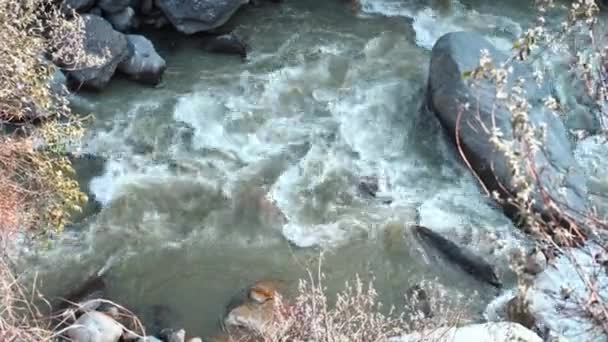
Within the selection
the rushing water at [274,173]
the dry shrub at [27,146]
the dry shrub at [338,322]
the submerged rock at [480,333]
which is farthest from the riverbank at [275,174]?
the dry shrub at [27,146]

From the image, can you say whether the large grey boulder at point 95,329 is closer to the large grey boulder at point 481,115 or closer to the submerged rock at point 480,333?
the submerged rock at point 480,333

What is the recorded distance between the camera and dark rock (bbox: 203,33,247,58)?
28.6 feet

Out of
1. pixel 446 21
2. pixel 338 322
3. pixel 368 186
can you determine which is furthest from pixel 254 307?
pixel 446 21

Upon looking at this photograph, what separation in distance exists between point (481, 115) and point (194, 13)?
322 cm

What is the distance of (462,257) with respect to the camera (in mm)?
6609

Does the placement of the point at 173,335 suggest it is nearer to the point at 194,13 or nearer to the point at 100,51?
the point at 100,51

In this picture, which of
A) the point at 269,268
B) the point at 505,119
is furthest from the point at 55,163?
the point at 505,119

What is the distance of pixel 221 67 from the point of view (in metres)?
8.55

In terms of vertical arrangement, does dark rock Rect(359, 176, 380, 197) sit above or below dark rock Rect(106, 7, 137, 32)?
below

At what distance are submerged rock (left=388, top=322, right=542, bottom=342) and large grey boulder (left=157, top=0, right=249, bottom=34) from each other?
14.8 feet

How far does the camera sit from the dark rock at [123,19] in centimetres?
862

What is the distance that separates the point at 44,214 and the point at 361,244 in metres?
2.42

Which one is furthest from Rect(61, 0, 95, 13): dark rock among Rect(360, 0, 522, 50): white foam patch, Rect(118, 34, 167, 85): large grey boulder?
Rect(360, 0, 522, 50): white foam patch

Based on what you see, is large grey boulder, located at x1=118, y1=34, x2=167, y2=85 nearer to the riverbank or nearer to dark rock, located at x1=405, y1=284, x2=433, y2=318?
the riverbank
